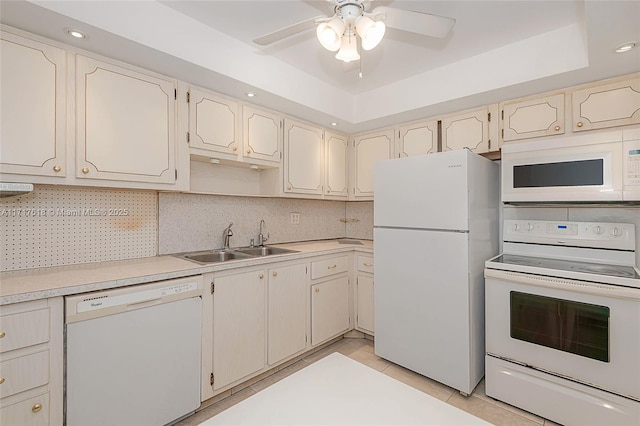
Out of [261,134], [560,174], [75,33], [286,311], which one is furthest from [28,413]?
[560,174]

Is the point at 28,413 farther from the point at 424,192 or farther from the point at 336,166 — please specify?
the point at 336,166

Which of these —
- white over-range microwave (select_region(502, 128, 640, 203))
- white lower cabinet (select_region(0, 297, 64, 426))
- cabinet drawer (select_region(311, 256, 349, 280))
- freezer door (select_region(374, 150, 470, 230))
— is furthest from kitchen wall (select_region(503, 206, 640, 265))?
white lower cabinet (select_region(0, 297, 64, 426))

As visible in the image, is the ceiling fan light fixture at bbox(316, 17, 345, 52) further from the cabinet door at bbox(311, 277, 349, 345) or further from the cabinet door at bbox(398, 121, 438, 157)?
the cabinet door at bbox(311, 277, 349, 345)

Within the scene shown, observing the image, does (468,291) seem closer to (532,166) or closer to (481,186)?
(481,186)

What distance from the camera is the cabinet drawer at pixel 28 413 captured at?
1279 millimetres

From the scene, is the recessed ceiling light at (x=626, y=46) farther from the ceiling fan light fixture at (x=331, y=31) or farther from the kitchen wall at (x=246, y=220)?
the kitchen wall at (x=246, y=220)

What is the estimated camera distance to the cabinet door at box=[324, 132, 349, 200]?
3.19 m

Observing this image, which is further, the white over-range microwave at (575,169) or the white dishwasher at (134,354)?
the white over-range microwave at (575,169)

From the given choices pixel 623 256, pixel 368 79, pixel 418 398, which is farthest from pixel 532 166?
pixel 418 398

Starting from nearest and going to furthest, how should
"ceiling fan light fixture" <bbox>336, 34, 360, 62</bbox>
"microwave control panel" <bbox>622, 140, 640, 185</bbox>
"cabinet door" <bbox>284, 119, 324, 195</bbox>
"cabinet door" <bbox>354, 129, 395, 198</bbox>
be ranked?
"ceiling fan light fixture" <bbox>336, 34, 360, 62</bbox> < "microwave control panel" <bbox>622, 140, 640, 185</bbox> < "cabinet door" <bbox>284, 119, 324, 195</bbox> < "cabinet door" <bbox>354, 129, 395, 198</bbox>

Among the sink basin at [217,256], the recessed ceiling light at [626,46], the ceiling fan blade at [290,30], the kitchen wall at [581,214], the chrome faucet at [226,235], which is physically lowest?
the sink basin at [217,256]

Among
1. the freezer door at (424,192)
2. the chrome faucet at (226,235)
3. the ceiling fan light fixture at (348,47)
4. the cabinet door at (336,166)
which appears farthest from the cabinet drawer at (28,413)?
the cabinet door at (336,166)

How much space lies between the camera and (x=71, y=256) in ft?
6.19

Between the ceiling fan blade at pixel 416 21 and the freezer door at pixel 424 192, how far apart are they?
90 centimetres
